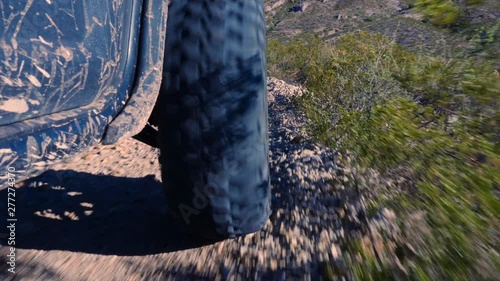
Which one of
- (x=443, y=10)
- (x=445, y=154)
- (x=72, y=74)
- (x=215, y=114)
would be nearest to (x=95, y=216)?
(x=215, y=114)

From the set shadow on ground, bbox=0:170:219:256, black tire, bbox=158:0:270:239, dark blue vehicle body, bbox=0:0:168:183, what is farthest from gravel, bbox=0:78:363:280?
dark blue vehicle body, bbox=0:0:168:183

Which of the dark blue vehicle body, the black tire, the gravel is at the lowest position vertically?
the gravel

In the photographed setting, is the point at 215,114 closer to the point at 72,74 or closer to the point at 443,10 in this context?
the point at 72,74

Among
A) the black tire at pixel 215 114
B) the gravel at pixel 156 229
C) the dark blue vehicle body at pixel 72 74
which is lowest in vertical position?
the gravel at pixel 156 229

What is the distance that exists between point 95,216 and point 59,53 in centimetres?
149

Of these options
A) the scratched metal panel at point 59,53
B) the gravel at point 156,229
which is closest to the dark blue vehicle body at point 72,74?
the scratched metal panel at point 59,53

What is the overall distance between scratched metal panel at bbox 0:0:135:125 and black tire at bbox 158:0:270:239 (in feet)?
0.86

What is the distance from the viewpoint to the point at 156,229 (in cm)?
216

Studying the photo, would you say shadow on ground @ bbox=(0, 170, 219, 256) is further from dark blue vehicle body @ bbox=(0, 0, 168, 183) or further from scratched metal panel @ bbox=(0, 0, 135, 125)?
scratched metal panel @ bbox=(0, 0, 135, 125)

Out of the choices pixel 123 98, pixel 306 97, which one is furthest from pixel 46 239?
pixel 306 97

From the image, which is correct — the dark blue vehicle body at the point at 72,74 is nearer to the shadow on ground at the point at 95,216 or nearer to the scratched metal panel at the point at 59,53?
the scratched metal panel at the point at 59,53

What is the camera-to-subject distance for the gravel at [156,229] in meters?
1.79

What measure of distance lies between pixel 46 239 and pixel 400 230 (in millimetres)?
1740

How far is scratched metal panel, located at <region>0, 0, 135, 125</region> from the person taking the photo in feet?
3.40
